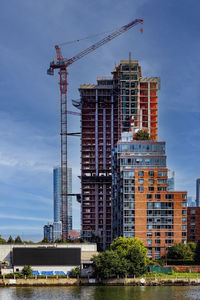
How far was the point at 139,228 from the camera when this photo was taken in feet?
618

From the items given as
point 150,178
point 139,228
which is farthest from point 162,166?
point 139,228

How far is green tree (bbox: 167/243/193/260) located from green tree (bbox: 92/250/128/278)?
4350cm

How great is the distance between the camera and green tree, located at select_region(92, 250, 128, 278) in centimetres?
13150

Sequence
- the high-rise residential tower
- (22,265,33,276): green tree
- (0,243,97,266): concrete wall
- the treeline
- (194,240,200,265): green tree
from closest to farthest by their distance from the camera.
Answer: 1. (22,265,33,276): green tree
2. (0,243,97,266): concrete wall
3. the treeline
4. (194,240,200,265): green tree
5. the high-rise residential tower

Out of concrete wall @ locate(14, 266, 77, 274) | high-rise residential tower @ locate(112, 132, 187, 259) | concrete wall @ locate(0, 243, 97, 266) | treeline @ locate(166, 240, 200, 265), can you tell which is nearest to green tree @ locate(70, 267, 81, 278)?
concrete wall @ locate(14, 266, 77, 274)

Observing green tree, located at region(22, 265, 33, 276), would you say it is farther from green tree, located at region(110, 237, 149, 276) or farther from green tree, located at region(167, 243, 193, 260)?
green tree, located at region(167, 243, 193, 260)

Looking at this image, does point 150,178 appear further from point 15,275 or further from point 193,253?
point 15,275

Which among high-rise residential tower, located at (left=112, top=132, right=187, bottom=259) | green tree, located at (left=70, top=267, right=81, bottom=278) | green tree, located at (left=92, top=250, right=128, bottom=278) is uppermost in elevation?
high-rise residential tower, located at (left=112, top=132, right=187, bottom=259)

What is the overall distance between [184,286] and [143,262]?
13.0 meters

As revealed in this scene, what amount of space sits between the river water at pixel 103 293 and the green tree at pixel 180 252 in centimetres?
4170

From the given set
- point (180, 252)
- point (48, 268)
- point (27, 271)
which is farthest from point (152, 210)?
point (27, 271)

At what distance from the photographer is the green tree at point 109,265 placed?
431 feet

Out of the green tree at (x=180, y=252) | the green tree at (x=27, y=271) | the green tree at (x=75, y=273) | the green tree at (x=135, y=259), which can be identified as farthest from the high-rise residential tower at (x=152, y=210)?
the green tree at (x=27, y=271)

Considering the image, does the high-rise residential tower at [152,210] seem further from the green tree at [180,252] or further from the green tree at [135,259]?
the green tree at [135,259]
